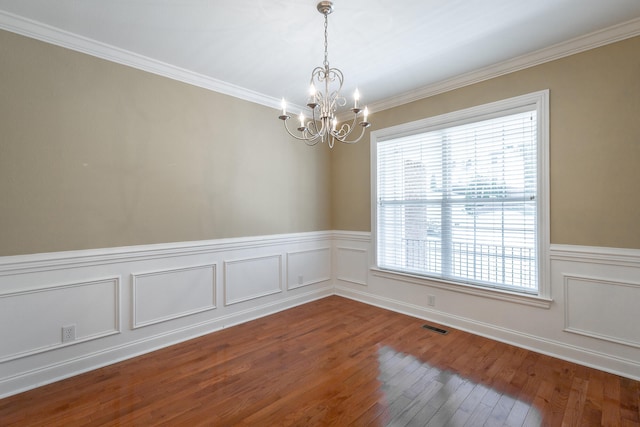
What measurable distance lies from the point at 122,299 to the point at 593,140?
428cm

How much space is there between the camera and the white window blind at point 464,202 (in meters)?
2.97

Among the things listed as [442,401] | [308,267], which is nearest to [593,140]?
[442,401]

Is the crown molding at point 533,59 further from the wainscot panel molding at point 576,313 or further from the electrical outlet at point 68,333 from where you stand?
the electrical outlet at point 68,333

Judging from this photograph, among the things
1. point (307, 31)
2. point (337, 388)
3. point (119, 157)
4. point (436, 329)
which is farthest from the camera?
point (436, 329)

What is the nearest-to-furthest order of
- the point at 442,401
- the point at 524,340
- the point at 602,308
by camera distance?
the point at 442,401 < the point at 602,308 < the point at 524,340

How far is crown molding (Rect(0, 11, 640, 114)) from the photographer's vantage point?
236 centimetres

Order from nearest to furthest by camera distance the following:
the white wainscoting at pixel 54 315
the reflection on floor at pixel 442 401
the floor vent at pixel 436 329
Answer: the reflection on floor at pixel 442 401 → the white wainscoting at pixel 54 315 → the floor vent at pixel 436 329

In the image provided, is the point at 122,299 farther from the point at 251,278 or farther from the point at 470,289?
the point at 470,289

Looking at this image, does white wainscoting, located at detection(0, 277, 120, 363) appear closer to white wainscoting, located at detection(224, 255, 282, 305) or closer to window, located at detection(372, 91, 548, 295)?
white wainscoting, located at detection(224, 255, 282, 305)

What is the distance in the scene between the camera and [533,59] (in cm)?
284

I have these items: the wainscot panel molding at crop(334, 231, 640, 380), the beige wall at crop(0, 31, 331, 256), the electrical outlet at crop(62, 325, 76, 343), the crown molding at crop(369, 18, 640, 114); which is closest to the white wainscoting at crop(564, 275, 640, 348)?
the wainscot panel molding at crop(334, 231, 640, 380)

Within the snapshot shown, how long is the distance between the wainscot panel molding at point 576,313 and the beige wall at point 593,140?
0.19 meters

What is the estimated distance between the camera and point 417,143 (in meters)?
3.79

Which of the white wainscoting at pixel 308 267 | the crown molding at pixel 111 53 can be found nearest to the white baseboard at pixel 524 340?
the white wainscoting at pixel 308 267
